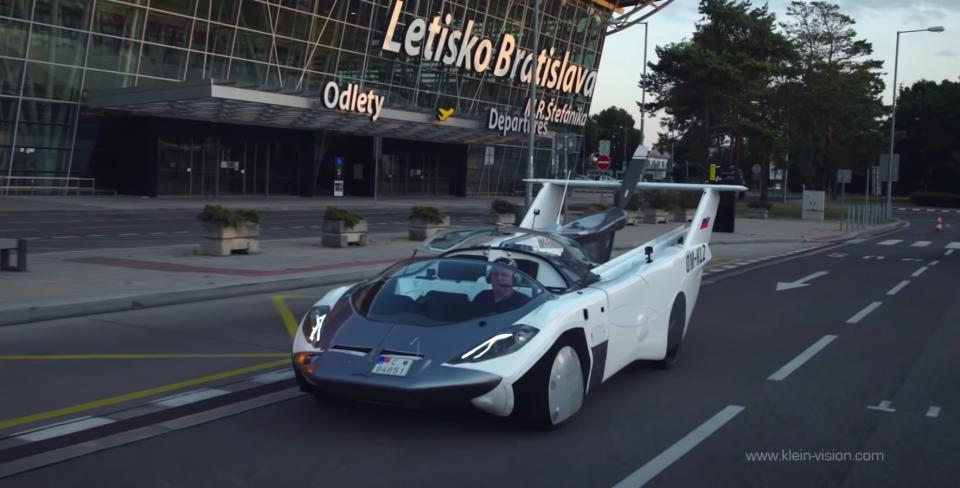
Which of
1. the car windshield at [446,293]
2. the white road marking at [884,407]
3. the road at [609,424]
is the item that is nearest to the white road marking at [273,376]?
the road at [609,424]

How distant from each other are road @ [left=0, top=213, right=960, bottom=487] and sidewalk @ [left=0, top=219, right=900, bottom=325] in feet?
2.35

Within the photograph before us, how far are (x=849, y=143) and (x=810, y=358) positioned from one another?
6477 centimetres

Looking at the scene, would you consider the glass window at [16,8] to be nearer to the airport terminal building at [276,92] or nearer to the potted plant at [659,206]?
the airport terminal building at [276,92]

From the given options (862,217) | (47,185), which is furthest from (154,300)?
(862,217)

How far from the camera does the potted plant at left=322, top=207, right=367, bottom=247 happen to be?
2123 cm

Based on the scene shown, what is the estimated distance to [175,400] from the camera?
23.9ft

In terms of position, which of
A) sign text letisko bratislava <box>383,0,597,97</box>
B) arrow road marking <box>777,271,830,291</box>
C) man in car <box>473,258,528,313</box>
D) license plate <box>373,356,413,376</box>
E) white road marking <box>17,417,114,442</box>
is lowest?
white road marking <box>17,417,114,442</box>

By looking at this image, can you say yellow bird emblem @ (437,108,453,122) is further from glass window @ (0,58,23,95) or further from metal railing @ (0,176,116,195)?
glass window @ (0,58,23,95)

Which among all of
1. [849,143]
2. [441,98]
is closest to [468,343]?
[441,98]

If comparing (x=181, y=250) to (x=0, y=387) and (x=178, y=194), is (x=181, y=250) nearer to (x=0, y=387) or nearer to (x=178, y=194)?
(x=0, y=387)

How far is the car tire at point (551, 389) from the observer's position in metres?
6.21

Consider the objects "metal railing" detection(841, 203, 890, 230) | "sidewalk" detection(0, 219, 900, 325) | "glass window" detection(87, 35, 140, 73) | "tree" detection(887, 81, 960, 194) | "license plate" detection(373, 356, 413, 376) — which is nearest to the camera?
"license plate" detection(373, 356, 413, 376)

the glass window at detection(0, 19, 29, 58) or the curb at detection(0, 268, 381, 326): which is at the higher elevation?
the glass window at detection(0, 19, 29, 58)

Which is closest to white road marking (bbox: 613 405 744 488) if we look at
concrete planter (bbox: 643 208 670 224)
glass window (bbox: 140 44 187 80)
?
concrete planter (bbox: 643 208 670 224)
